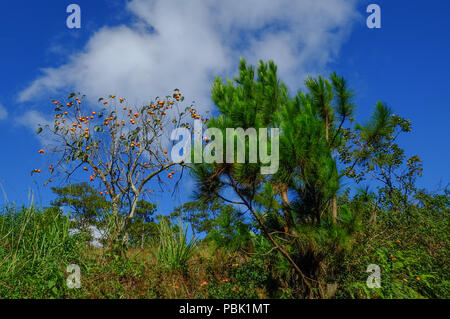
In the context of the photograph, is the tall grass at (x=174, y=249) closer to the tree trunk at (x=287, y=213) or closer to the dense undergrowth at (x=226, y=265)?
the dense undergrowth at (x=226, y=265)

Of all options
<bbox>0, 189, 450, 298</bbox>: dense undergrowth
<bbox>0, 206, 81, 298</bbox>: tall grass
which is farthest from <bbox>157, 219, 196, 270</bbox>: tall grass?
<bbox>0, 206, 81, 298</bbox>: tall grass

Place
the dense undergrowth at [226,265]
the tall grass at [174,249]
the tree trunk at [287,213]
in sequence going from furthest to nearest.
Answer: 1. the tall grass at [174,249]
2. the tree trunk at [287,213]
3. the dense undergrowth at [226,265]

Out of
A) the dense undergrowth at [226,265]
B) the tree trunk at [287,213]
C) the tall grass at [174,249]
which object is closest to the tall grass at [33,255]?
the dense undergrowth at [226,265]

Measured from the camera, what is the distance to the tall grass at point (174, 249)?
5910 millimetres

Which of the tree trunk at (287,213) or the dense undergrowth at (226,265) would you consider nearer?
the dense undergrowth at (226,265)

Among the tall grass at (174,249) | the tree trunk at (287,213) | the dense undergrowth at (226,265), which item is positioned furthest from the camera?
the tall grass at (174,249)

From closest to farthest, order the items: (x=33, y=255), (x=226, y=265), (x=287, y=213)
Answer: (x=287, y=213)
(x=33, y=255)
(x=226, y=265)

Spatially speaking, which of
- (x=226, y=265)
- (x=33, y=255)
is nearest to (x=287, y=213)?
(x=226, y=265)

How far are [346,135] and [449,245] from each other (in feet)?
19.3

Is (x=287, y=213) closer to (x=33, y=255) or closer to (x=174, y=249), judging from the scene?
(x=174, y=249)

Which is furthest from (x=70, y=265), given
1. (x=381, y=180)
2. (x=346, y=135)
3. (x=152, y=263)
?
(x=381, y=180)

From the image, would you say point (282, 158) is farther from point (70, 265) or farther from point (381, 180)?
point (381, 180)

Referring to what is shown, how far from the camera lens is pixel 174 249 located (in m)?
5.99

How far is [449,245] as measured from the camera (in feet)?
21.2
